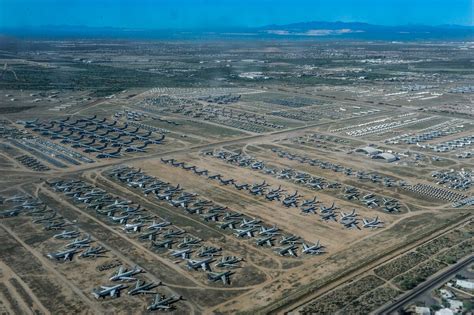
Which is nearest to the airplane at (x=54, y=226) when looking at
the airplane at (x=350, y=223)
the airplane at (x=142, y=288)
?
the airplane at (x=142, y=288)

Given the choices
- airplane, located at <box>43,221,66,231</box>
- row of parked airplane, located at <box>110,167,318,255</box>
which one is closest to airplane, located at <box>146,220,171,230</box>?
row of parked airplane, located at <box>110,167,318,255</box>

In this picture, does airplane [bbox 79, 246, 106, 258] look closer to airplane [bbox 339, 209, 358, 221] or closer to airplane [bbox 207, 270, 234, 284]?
airplane [bbox 207, 270, 234, 284]

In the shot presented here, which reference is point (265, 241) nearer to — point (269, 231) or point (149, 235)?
point (269, 231)

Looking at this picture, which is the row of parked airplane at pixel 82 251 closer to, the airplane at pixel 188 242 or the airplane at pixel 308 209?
the airplane at pixel 188 242

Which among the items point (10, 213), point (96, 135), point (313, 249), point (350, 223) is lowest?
point (10, 213)

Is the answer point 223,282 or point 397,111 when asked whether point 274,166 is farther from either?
point 397,111

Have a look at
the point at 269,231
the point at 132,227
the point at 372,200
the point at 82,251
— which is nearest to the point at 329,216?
the point at 372,200
